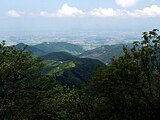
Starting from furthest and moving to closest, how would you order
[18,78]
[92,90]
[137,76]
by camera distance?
[92,90] < [137,76] < [18,78]

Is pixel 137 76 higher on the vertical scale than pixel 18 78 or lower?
lower

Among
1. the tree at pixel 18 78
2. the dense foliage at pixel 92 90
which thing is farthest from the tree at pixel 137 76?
the tree at pixel 18 78

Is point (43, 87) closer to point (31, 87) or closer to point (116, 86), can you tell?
point (31, 87)

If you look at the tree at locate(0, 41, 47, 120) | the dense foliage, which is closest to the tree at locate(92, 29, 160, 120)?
the dense foliage

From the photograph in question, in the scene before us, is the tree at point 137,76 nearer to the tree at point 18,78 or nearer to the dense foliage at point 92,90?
the dense foliage at point 92,90

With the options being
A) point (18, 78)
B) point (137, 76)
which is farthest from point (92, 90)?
point (18, 78)

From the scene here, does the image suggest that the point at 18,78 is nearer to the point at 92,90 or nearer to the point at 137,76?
the point at 137,76

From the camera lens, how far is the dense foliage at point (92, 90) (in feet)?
96.5

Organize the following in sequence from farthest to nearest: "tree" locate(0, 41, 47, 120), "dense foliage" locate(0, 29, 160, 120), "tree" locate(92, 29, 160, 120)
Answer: "tree" locate(92, 29, 160, 120) → "dense foliage" locate(0, 29, 160, 120) → "tree" locate(0, 41, 47, 120)

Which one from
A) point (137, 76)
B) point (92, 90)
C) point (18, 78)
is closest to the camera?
point (18, 78)

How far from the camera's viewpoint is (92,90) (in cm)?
4600

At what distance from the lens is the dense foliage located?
29406 mm

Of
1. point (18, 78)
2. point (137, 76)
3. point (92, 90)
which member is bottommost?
point (92, 90)

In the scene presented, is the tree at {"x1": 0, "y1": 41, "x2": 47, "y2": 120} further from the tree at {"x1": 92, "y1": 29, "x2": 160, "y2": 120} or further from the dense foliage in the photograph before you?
the tree at {"x1": 92, "y1": 29, "x2": 160, "y2": 120}
